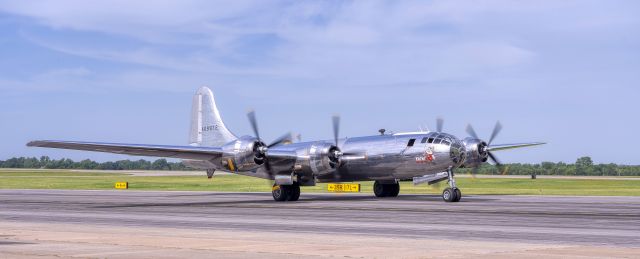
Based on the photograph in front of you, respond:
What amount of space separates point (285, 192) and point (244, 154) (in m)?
3.50

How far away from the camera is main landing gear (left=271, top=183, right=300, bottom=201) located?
46.8 metres

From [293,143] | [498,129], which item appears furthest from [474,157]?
[293,143]

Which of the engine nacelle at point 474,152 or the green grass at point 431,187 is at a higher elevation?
the engine nacelle at point 474,152

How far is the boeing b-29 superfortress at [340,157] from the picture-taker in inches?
1726

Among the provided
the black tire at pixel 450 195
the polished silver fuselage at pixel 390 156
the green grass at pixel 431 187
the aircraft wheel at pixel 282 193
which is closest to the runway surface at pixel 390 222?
the black tire at pixel 450 195

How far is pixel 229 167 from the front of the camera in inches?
1811

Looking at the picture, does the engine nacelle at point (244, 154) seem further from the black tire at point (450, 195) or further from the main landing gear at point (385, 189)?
the black tire at point (450, 195)

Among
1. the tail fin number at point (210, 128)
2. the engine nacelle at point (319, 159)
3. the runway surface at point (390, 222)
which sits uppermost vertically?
the tail fin number at point (210, 128)

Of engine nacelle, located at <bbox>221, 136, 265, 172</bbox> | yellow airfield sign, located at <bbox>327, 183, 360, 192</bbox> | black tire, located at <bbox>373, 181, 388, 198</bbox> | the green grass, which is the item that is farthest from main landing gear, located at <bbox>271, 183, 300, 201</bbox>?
the green grass

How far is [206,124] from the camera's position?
54562mm

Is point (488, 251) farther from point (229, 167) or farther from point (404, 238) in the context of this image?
point (229, 167)

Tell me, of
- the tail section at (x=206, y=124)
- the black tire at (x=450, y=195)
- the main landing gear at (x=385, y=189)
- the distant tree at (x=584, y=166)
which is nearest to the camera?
the black tire at (x=450, y=195)

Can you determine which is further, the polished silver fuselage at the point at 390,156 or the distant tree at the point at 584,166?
the distant tree at the point at 584,166

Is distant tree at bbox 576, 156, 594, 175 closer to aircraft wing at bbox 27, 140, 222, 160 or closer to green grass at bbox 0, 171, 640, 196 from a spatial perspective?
green grass at bbox 0, 171, 640, 196
